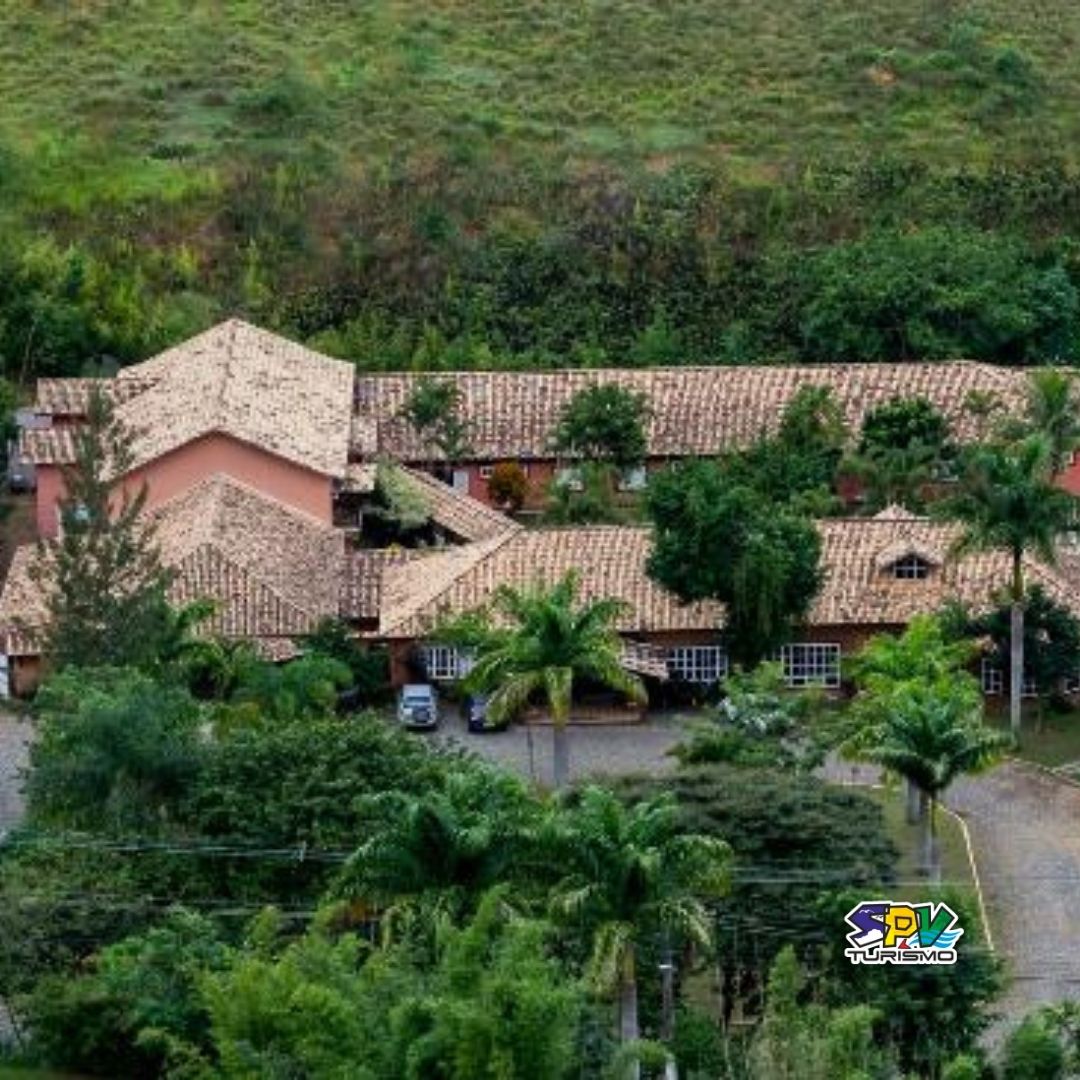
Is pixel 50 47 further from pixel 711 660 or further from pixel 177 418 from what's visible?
pixel 711 660

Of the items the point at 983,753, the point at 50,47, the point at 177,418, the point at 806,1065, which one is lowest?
the point at 806,1065

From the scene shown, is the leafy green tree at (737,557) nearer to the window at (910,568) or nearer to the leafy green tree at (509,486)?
the window at (910,568)


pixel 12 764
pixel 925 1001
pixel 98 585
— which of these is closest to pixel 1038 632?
pixel 98 585

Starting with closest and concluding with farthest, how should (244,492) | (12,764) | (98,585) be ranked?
(98,585) → (12,764) → (244,492)

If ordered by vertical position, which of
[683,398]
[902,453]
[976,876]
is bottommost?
[976,876]

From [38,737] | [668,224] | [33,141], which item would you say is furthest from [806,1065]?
[33,141]

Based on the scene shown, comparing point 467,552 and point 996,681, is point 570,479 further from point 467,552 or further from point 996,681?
point 996,681

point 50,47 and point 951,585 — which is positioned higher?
point 50,47
